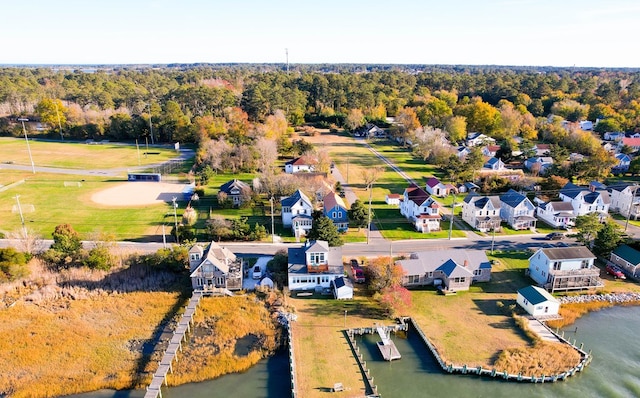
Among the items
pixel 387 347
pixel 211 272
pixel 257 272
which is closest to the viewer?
pixel 387 347

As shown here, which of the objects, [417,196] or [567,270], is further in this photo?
[417,196]

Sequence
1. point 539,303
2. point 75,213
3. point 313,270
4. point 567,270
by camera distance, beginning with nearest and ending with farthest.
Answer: point 539,303 → point 313,270 → point 567,270 → point 75,213

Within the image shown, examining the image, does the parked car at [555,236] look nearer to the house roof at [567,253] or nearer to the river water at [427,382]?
the house roof at [567,253]

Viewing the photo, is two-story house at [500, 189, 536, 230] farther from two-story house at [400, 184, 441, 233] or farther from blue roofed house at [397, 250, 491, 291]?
blue roofed house at [397, 250, 491, 291]

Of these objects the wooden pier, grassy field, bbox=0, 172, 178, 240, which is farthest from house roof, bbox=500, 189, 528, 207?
grassy field, bbox=0, 172, 178, 240

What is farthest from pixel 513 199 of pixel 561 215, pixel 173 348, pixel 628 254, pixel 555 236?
pixel 173 348

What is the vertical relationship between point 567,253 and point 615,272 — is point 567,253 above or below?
above

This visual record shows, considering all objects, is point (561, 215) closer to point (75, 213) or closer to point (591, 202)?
point (591, 202)

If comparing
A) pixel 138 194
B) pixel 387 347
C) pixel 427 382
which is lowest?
pixel 427 382
